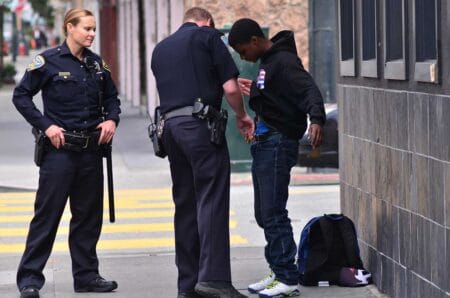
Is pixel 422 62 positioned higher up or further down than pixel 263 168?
higher up

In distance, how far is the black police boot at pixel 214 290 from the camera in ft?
27.1

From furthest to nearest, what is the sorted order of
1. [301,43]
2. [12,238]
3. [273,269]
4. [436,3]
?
[301,43] → [12,238] → [273,269] → [436,3]

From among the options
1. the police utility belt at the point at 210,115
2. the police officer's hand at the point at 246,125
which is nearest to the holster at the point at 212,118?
the police utility belt at the point at 210,115

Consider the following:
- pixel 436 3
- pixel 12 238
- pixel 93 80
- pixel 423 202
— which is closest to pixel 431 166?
pixel 423 202

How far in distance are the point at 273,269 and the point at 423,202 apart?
1609 millimetres

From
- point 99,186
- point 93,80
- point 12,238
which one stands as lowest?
point 12,238

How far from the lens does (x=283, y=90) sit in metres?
8.45

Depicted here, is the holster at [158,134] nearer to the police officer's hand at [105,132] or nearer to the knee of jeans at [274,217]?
the police officer's hand at [105,132]

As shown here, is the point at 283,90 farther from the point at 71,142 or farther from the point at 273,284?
the point at 71,142

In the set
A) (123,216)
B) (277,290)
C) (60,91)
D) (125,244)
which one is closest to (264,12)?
(123,216)

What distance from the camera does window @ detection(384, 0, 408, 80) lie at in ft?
25.6

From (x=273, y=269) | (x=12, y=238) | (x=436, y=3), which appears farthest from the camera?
(x=12, y=238)

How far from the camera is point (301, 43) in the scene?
67.8 feet

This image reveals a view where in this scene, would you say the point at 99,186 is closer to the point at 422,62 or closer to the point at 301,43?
the point at 422,62
